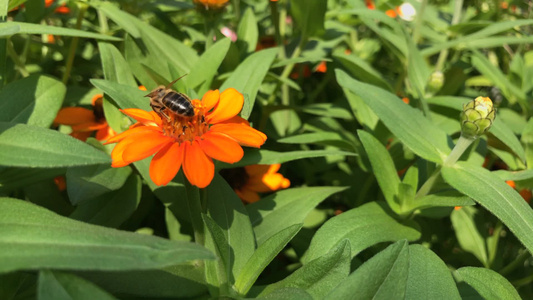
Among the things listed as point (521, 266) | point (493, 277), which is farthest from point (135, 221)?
point (521, 266)

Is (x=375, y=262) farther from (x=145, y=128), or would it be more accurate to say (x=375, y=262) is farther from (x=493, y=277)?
(x=145, y=128)

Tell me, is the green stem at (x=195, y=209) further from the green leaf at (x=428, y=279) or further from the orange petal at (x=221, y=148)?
the green leaf at (x=428, y=279)

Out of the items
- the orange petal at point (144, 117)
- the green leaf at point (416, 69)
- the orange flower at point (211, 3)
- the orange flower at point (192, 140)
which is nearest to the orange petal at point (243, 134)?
the orange flower at point (192, 140)

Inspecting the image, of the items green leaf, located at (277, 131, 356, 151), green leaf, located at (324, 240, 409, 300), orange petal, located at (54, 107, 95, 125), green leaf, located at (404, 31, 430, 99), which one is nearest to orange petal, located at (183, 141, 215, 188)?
green leaf, located at (324, 240, 409, 300)

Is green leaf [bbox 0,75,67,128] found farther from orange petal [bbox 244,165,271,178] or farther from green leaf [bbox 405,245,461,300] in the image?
green leaf [bbox 405,245,461,300]

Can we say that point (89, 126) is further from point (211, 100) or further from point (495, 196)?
point (495, 196)

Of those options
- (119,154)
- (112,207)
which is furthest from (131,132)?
(112,207)
